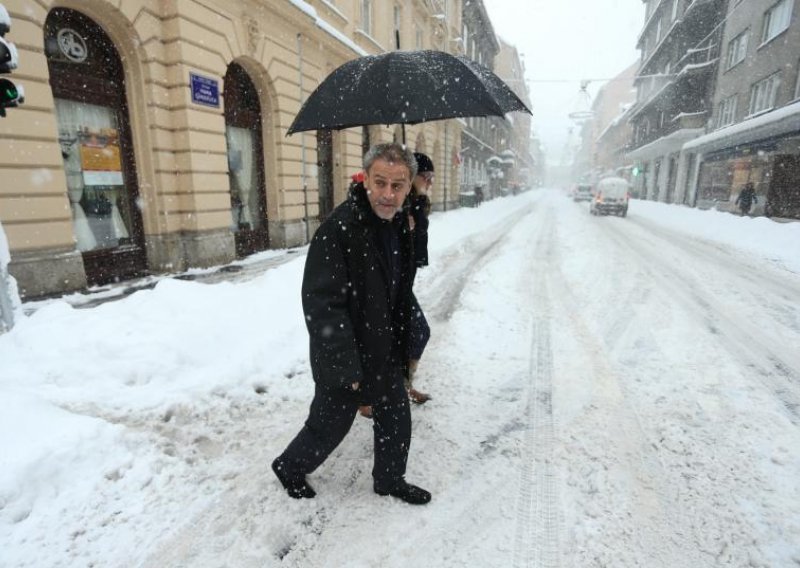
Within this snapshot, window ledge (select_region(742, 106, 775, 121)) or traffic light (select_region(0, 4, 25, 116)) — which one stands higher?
window ledge (select_region(742, 106, 775, 121))

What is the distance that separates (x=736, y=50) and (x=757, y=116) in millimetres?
6313

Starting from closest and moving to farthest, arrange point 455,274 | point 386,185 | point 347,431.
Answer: point 386,185, point 347,431, point 455,274

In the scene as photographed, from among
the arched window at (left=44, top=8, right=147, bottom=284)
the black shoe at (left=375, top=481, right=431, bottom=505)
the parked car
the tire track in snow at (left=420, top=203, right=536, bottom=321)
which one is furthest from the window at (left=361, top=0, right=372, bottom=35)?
the parked car

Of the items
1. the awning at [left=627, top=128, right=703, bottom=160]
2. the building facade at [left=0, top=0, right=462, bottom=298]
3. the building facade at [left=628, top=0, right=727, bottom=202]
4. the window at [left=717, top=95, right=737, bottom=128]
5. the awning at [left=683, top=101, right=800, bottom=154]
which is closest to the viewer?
the building facade at [left=0, top=0, right=462, bottom=298]

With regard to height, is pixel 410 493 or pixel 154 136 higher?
pixel 154 136

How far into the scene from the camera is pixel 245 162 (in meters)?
10.1

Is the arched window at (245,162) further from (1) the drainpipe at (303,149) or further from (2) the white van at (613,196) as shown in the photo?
(2) the white van at (613,196)

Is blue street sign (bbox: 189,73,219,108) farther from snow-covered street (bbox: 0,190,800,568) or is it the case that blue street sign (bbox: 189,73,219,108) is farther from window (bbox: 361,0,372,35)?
window (bbox: 361,0,372,35)

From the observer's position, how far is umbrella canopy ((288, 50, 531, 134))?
9.68ft

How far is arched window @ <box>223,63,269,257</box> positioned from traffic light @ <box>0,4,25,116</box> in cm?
612

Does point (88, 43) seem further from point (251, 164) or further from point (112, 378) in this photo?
point (112, 378)

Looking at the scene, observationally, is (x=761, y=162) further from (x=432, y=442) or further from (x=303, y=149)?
(x=432, y=442)

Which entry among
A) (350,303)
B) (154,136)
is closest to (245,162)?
(154,136)

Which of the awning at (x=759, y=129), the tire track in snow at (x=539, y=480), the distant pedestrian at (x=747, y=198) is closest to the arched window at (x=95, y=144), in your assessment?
the tire track in snow at (x=539, y=480)
